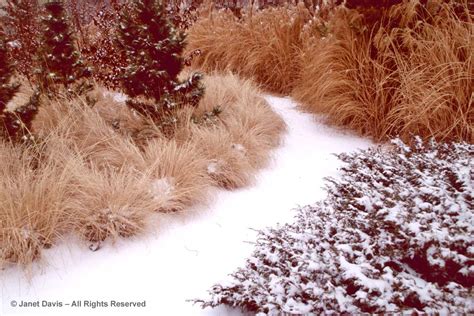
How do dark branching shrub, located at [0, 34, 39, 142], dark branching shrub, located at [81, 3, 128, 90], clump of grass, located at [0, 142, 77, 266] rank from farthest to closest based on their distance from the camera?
dark branching shrub, located at [81, 3, 128, 90] → dark branching shrub, located at [0, 34, 39, 142] → clump of grass, located at [0, 142, 77, 266]

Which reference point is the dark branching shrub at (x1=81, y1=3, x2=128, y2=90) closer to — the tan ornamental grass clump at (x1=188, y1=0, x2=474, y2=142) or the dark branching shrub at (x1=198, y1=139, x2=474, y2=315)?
the tan ornamental grass clump at (x1=188, y1=0, x2=474, y2=142)

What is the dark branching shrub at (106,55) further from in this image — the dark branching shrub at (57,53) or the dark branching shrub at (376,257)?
the dark branching shrub at (376,257)

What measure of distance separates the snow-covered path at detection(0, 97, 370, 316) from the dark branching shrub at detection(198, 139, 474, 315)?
326 millimetres

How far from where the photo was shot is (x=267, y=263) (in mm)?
2164

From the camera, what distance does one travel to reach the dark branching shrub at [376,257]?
164 centimetres

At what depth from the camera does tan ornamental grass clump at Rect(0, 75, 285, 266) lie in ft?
8.25

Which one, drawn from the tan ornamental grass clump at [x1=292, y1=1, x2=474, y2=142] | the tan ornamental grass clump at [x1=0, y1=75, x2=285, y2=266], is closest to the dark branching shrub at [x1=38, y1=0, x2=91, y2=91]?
the tan ornamental grass clump at [x1=0, y1=75, x2=285, y2=266]

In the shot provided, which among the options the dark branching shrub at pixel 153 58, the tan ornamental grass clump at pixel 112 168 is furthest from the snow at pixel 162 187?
the dark branching shrub at pixel 153 58

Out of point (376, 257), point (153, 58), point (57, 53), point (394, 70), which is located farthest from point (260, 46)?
point (376, 257)

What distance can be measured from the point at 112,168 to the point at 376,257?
6.89ft

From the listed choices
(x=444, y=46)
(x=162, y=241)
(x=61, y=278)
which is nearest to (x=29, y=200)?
(x=61, y=278)

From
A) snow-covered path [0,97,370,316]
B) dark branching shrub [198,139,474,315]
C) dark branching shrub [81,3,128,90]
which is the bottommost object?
snow-covered path [0,97,370,316]

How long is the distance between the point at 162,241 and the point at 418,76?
2.76 metres

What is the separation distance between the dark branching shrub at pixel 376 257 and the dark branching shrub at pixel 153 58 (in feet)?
6.09
